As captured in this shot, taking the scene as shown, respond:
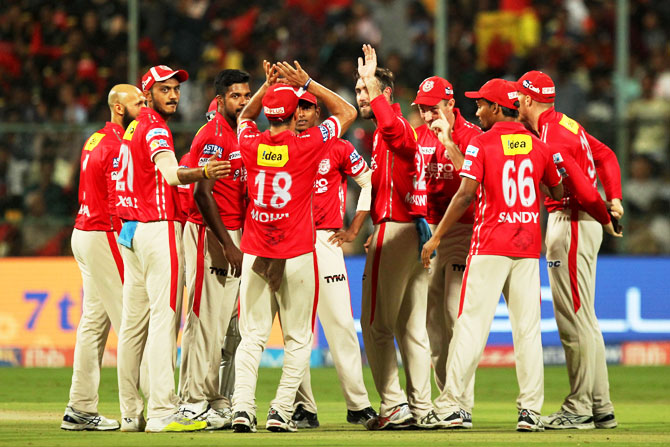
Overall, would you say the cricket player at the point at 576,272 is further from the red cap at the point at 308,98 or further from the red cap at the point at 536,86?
the red cap at the point at 308,98

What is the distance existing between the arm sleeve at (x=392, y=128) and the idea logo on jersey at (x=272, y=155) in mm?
758

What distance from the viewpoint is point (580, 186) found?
8.29 metres

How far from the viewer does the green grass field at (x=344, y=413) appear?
725 centimetres

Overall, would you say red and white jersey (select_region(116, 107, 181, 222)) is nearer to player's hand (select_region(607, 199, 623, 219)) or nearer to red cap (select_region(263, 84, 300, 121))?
red cap (select_region(263, 84, 300, 121))

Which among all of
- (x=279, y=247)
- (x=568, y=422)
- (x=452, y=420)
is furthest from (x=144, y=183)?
(x=568, y=422)

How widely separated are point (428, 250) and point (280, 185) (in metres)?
1.17

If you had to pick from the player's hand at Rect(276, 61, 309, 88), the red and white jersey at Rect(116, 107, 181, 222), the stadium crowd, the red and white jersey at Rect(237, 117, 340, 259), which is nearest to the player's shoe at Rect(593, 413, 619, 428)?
the red and white jersey at Rect(237, 117, 340, 259)

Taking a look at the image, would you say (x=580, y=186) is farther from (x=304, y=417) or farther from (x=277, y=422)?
(x=277, y=422)

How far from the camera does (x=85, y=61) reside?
16891 mm

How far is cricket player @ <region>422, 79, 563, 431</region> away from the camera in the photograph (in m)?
7.95

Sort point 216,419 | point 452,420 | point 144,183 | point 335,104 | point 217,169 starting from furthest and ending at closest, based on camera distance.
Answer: point 216,419
point 335,104
point 452,420
point 144,183
point 217,169

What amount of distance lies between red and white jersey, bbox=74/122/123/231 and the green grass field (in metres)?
1.57

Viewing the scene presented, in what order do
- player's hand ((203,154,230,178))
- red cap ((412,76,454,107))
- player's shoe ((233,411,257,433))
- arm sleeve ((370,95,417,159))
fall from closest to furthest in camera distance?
player's hand ((203,154,230,178)) → player's shoe ((233,411,257,433)) → arm sleeve ((370,95,417,159)) → red cap ((412,76,454,107))

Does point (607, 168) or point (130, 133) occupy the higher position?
point (130, 133)
